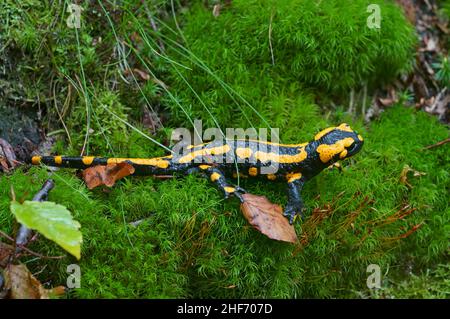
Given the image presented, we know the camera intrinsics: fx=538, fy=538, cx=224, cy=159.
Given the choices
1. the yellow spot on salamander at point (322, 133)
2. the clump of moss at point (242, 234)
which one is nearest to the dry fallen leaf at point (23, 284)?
the clump of moss at point (242, 234)

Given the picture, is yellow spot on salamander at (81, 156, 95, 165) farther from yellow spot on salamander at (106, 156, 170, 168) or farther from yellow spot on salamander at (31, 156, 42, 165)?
yellow spot on salamander at (31, 156, 42, 165)

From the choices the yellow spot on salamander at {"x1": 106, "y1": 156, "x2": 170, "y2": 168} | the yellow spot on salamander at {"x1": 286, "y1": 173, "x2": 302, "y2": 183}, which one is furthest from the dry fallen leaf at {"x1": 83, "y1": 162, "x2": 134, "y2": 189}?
the yellow spot on salamander at {"x1": 286, "y1": 173, "x2": 302, "y2": 183}

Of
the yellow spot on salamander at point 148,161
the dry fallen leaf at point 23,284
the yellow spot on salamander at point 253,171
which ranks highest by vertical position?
the yellow spot on salamander at point 148,161

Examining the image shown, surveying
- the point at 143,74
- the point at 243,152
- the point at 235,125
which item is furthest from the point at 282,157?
the point at 143,74

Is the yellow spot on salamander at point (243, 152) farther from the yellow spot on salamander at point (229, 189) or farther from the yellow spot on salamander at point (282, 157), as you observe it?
the yellow spot on salamander at point (229, 189)

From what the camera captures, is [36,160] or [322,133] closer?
[36,160]

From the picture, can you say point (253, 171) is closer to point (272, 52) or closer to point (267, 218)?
point (267, 218)
